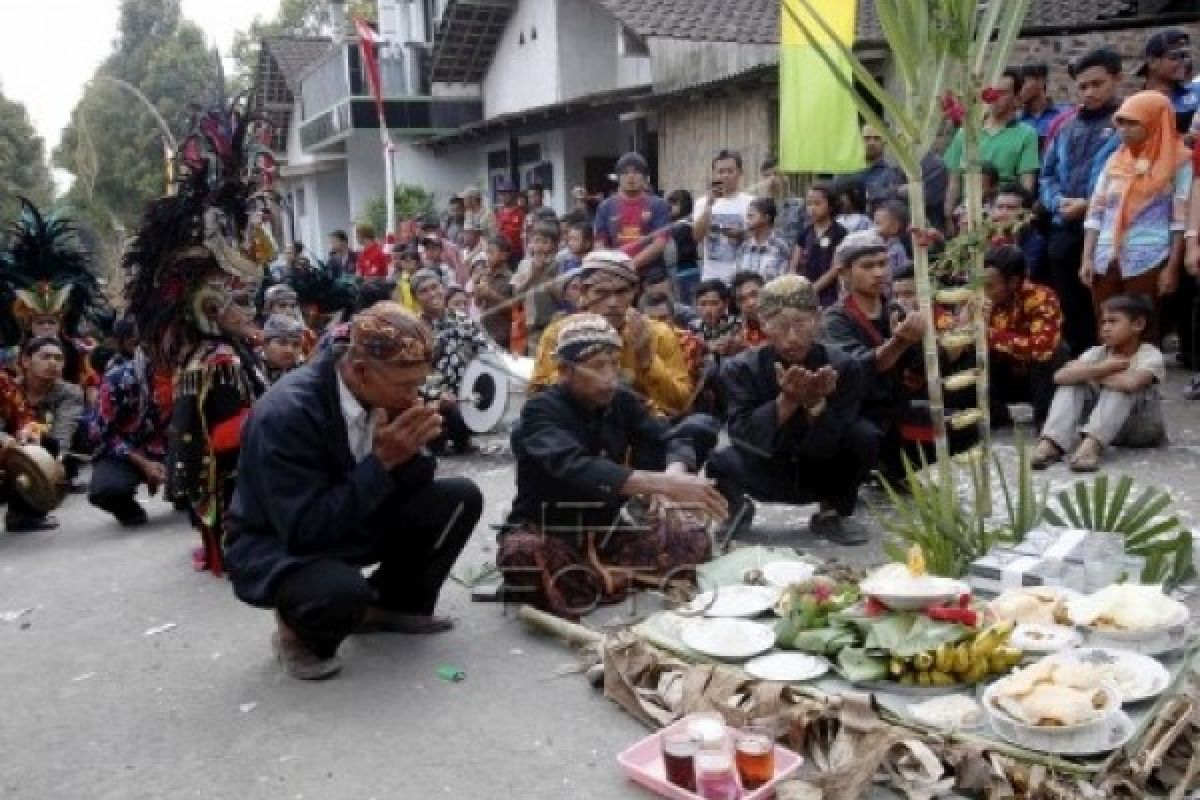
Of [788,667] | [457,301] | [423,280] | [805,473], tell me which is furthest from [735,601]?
[457,301]

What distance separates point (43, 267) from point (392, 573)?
5.29 m

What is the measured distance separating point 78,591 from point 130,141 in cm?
3186

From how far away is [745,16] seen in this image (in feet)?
46.2

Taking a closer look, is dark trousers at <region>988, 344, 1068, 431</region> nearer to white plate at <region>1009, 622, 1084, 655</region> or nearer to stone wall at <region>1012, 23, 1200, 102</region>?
white plate at <region>1009, 622, 1084, 655</region>

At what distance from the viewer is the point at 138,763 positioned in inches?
143

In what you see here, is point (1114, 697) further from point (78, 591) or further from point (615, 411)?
point (78, 591)

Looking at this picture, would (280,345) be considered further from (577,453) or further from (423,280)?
(577,453)

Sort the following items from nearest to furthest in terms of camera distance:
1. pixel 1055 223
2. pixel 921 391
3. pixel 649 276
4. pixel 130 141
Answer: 1. pixel 921 391
2. pixel 1055 223
3. pixel 649 276
4. pixel 130 141

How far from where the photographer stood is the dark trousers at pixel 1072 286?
25.7 ft

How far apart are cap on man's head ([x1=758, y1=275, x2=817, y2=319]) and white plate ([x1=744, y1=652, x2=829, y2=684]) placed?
1.92 m

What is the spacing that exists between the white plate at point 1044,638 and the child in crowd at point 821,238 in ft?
15.6

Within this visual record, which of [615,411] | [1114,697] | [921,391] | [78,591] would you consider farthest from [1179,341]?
[78,591]

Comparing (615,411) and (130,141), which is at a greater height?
(130,141)

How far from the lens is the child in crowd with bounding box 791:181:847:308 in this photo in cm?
834
